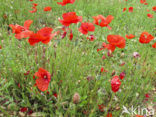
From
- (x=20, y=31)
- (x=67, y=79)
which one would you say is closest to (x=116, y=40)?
(x=67, y=79)

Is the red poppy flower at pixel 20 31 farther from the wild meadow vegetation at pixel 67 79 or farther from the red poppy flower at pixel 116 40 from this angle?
the red poppy flower at pixel 116 40

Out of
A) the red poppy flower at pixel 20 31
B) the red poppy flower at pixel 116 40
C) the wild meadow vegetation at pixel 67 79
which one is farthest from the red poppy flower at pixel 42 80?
the red poppy flower at pixel 116 40

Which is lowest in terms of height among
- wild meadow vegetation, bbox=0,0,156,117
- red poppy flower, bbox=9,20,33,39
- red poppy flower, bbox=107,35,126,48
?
wild meadow vegetation, bbox=0,0,156,117

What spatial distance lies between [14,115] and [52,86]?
1.16ft

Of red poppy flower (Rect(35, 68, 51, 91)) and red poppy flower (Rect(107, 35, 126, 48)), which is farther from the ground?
red poppy flower (Rect(107, 35, 126, 48))

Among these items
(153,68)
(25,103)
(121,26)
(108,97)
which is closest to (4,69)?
(25,103)

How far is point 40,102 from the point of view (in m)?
1.36

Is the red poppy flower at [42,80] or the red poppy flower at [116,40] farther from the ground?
the red poppy flower at [116,40]

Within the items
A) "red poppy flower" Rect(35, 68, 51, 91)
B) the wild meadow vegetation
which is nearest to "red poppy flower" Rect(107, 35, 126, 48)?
the wild meadow vegetation

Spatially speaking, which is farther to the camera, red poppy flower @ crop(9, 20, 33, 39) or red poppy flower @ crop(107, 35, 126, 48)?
red poppy flower @ crop(107, 35, 126, 48)

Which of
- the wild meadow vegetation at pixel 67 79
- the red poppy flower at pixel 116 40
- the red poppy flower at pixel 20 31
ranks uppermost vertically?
the red poppy flower at pixel 20 31

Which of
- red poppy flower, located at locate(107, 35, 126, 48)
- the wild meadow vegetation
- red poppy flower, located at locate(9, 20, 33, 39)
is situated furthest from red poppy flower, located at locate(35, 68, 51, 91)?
red poppy flower, located at locate(107, 35, 126, 48)

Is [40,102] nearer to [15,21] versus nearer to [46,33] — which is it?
[46,33]

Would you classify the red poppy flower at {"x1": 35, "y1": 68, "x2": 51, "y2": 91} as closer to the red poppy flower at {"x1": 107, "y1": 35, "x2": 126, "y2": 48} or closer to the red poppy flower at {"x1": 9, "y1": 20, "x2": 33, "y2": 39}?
the red poppy flower at {"x1": 9, "y1": 20, "x2": 33, "y2": 39}
